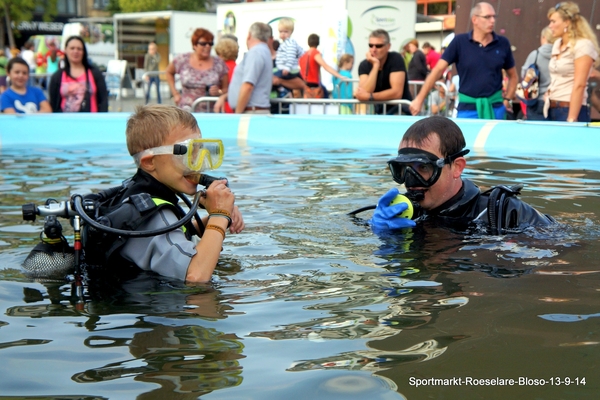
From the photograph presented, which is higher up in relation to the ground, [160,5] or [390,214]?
[160,5]

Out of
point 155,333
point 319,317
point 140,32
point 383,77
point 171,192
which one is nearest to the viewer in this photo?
point 155,333

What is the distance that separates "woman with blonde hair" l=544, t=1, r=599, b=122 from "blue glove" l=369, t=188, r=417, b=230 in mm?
4774

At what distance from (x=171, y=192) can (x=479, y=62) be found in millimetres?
6155

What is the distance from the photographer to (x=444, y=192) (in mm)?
4504

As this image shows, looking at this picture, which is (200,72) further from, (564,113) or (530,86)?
(564,113)

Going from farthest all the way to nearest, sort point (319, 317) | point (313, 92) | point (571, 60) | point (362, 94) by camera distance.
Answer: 1. point (313, 92)
2. point (362, 94)
3. point (571, 60)
4. point (319, 317)

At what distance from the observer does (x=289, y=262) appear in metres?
4.04

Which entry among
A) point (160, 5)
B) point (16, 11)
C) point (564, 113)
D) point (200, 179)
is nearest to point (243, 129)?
point (564, 113)

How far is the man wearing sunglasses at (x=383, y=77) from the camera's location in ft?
33.8

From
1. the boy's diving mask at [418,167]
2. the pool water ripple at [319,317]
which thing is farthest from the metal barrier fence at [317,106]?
the boy's diving mask at [418,167]

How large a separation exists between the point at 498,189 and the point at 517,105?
888 centimetres

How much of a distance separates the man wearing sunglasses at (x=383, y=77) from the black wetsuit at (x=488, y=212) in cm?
582

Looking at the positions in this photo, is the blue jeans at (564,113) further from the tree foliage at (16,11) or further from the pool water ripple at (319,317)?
the tree foliage at (16,11)

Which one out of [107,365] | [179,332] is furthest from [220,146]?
[107,365]
